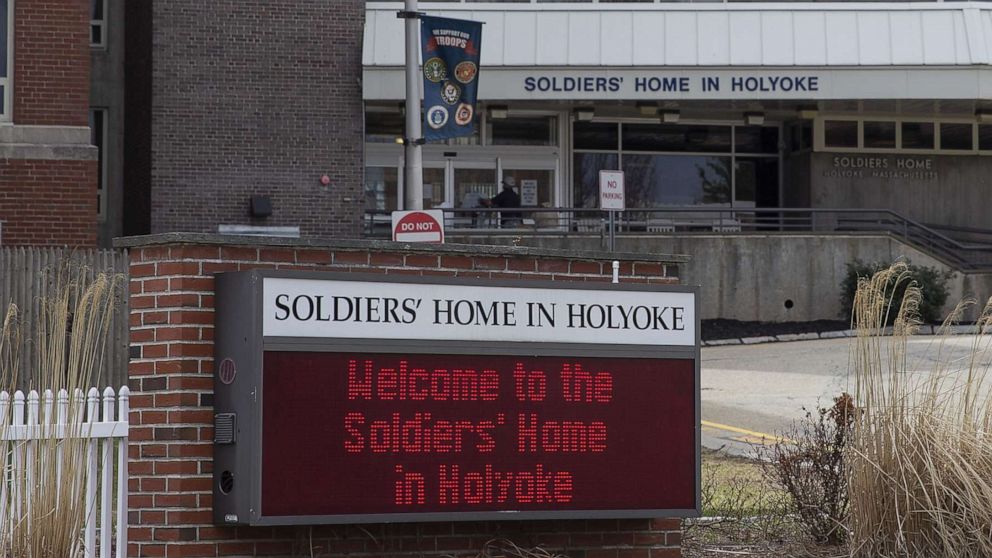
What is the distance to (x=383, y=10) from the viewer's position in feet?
89.7

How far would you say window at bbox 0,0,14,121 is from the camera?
20.6m

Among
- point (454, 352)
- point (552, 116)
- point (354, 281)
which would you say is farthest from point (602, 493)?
point (552, 116)

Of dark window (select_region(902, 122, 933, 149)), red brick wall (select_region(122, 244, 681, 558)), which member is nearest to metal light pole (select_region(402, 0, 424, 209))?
red brick wall (select_region(122, 244, 681, 558))

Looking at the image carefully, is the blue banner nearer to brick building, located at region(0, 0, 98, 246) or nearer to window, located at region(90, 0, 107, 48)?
brick building, located at region(0, 0, 98, 246)

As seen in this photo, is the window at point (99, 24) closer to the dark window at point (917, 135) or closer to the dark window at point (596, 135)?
the dark window at point (596, 135)

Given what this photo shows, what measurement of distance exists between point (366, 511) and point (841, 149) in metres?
27.2

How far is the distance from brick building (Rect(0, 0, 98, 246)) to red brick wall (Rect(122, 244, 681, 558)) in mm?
14399

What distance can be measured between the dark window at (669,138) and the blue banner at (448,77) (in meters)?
15.3

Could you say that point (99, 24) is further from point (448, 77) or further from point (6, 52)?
point (448, 77)

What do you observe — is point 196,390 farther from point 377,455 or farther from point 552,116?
point 552,116

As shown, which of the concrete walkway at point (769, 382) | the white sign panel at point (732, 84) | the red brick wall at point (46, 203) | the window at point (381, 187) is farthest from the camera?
the window at point (381, 187)

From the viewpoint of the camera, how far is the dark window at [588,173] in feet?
A: 105

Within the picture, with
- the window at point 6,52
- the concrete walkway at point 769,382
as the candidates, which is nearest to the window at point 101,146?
the window at point 6,52

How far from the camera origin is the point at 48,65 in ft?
67.3
